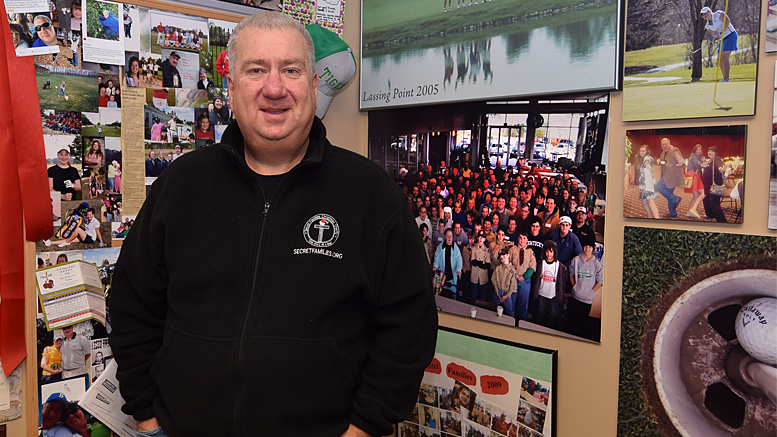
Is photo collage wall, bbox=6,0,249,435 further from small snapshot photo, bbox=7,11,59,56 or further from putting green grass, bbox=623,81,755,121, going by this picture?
putting green grass, bbox=623,81,755,121

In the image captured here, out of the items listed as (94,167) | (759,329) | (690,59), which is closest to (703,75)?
(690,59)

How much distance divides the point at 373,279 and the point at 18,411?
1098mm

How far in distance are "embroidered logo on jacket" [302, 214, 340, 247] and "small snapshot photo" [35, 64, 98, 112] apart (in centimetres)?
85

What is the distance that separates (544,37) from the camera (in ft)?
5.01

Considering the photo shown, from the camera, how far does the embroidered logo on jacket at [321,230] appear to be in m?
1.16

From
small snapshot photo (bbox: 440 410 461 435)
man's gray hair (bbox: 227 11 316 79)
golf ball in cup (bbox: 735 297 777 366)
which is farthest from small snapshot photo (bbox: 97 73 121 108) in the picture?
golf ball in cup (bbox: 735 297 777 366)

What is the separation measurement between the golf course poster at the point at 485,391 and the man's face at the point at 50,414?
1091mm

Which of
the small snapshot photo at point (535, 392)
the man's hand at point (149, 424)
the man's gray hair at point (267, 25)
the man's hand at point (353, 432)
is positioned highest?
the man's gray hair at point (267, 25)

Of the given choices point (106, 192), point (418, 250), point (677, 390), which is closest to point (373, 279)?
point (418, 250)

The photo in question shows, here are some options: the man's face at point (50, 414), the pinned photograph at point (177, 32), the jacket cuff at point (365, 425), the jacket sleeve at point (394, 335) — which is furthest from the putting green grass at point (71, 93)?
the jacket cuff at point (365, 425)

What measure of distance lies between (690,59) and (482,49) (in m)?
0.61

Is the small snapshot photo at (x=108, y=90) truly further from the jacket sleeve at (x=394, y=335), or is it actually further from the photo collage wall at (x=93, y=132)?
the jacket sleeve at (x=394, y=335)

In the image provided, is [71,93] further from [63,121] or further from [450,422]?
[450,422]

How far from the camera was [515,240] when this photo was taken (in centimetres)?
161
